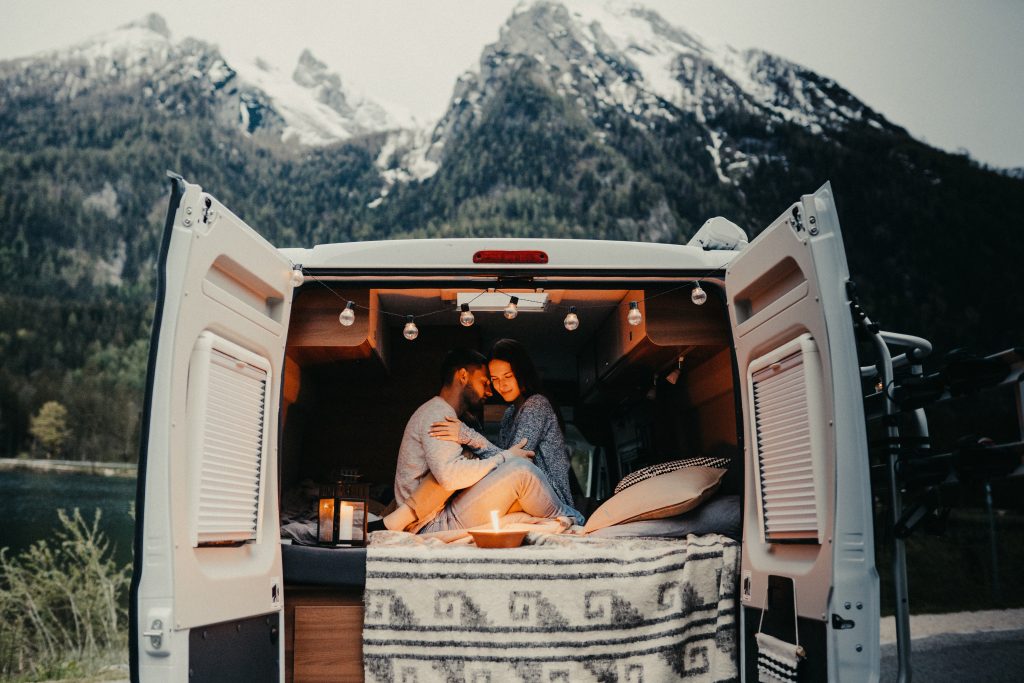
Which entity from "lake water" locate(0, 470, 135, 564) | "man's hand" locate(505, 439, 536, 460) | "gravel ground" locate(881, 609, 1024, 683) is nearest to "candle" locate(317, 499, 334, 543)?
"man's hand" locate(505, 439, 536, 460)

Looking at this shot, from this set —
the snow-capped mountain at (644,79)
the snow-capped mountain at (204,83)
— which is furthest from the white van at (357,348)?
the snow-capped mountain at (204,83)

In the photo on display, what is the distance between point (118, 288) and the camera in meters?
16.0

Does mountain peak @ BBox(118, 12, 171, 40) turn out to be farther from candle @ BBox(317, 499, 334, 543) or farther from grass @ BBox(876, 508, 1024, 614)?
candle @ BBox(317, 499, 334, 543)

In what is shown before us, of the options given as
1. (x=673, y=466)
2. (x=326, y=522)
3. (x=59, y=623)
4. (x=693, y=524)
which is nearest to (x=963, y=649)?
(x=673, y=466)

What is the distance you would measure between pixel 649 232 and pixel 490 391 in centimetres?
1555

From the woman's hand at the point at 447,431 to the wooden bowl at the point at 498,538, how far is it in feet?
3.18

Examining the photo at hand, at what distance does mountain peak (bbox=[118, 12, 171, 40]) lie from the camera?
21344 mm

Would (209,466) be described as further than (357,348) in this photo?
No

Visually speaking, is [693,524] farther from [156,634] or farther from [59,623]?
[59,623]

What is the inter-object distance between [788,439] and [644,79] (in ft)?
82.2

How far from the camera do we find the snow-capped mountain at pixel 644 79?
23.4 m

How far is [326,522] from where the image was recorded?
9.32ft

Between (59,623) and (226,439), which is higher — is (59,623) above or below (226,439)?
below

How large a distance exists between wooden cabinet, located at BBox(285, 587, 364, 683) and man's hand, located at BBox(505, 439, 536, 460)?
1.43 m
